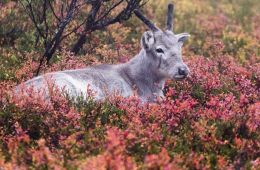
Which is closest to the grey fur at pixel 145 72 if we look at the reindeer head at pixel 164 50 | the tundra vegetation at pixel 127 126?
the reindeer head at pixel 164 50

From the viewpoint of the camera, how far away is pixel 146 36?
1095 centimetres

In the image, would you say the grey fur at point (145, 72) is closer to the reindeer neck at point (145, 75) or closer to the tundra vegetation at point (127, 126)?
the reindeer neck at point (145, 75)

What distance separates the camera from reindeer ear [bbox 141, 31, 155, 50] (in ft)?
35.9

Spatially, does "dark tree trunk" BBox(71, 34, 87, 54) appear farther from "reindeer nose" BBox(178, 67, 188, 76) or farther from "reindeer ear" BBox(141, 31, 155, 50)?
"reindeer nose" BBox(178, 67, 188, 76)

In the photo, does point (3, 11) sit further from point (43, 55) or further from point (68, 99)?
point (68, 99)

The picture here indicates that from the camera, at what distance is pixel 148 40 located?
36.2 feet

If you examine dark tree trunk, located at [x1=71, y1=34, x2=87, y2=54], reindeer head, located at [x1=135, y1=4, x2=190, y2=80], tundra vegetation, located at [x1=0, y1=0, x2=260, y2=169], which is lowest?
tundra vegetation, located at [x1=0, y1=0, x2=260, y2=169]

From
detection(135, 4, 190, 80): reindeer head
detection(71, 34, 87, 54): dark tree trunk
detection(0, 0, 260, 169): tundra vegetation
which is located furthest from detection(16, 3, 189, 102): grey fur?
detection(71, 34, 87, 54): dark tree trunk

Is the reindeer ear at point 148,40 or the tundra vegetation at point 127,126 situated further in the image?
the reindeer ear at point 148,40

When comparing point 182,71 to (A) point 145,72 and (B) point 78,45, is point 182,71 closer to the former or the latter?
(A) point 145,72

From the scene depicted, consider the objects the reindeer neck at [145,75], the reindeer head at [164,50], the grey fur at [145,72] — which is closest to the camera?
the grey fur at [145,72]

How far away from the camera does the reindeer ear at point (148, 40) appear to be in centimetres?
1094

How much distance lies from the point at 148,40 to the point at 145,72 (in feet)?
2.29

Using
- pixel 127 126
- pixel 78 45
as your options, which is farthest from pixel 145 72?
pixel 127 126
